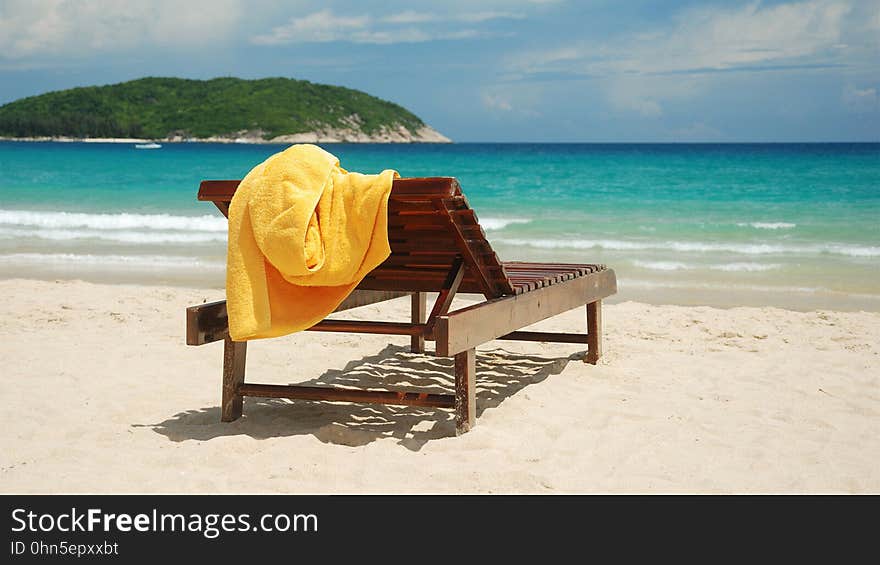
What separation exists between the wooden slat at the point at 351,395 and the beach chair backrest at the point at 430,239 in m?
Result: 0.60

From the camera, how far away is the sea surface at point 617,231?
34.0 feet

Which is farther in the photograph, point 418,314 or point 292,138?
point 292,138

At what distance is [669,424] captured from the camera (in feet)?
14.9

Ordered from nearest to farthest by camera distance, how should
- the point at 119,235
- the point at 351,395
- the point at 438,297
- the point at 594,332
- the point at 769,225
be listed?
the point at 438,297 < the point at 351,395 < the point at 594,332 < the point at 119,235 < the point at 769,225

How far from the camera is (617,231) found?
16250 millimetres

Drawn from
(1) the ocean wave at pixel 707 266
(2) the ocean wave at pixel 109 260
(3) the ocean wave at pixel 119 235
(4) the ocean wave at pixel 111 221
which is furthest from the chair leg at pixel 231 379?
(4) the ocean wave at pixel 111 221

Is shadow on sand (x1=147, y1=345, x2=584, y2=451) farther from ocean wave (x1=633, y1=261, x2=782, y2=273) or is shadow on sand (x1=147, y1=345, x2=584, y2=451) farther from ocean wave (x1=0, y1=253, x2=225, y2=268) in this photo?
A: ocean wave (x1=0, y1=253, x2=225, y2=268)

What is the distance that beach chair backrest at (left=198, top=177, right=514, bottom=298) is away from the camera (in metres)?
3.95

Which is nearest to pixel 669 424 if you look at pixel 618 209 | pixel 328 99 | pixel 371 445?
pixel 371 445

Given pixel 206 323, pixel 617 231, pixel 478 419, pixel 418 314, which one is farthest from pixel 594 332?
pixel 617 231

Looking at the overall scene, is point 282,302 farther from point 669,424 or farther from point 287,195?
point 669,424

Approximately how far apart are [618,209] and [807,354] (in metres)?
15.2

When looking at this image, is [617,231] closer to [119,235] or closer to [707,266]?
[707,266]

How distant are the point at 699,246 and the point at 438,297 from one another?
1003 centimetres
